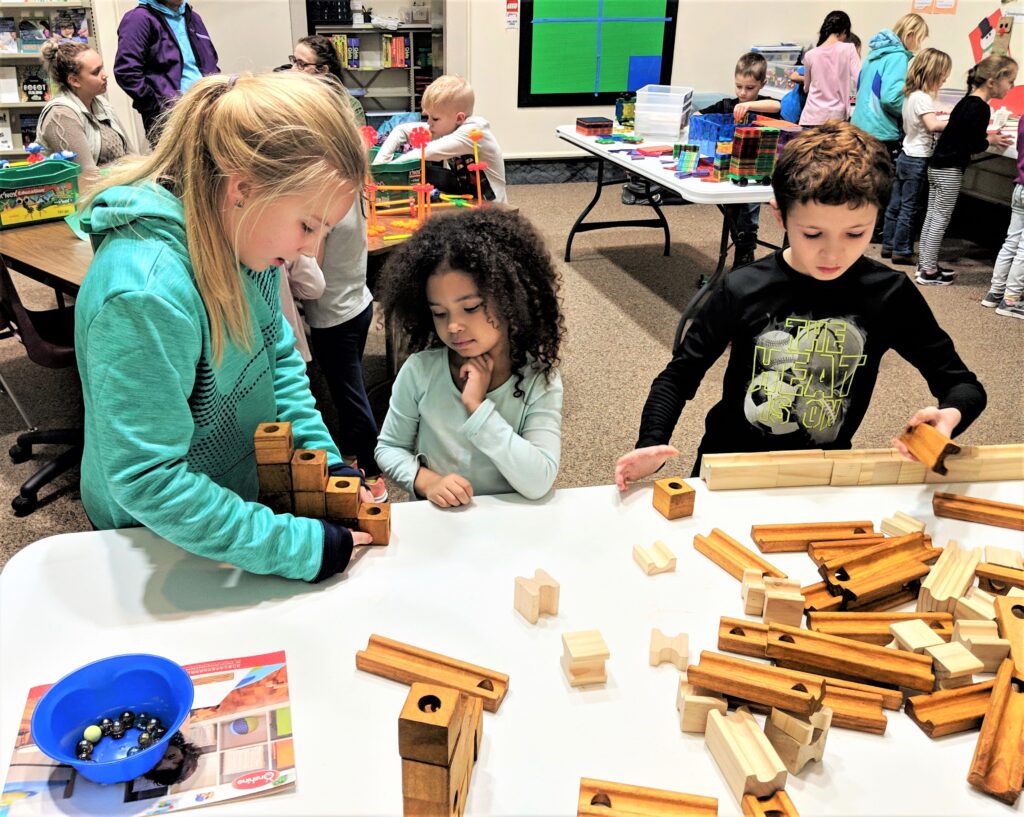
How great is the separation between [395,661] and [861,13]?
7924 millimetres

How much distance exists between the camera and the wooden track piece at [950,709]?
3.06 feet

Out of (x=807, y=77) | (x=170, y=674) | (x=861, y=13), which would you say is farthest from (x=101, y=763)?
(x=861, y=13)

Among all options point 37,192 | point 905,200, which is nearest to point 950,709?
point 37,192

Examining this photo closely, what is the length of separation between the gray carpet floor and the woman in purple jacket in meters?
1.18

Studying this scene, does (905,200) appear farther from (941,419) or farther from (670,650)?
(670,650)

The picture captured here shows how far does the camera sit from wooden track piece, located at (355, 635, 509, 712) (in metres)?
0.95

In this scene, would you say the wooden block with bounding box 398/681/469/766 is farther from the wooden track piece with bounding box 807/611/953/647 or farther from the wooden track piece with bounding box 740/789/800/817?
the wooden track piece with bounding box 807/611/953/647

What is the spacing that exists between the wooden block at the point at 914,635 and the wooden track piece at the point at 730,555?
16cm

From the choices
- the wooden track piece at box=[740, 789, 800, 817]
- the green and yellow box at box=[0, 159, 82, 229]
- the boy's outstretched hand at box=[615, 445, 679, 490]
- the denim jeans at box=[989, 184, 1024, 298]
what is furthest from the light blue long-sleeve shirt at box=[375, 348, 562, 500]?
the denim jeans at box=[989, 184, 1024, 298]

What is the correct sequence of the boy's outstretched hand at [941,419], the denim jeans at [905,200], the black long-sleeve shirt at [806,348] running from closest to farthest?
the boy's outstretched hand at [941,419]
the black long-sleeve shirt at [806,348]
the denim jeans at [905,200]

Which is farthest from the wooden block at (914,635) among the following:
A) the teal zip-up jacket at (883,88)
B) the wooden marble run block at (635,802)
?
the teal zip-up jacket at (883,88)

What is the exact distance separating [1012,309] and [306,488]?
174 inches

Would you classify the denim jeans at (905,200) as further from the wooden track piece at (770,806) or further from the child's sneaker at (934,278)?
the wooden track piece at (770,806)

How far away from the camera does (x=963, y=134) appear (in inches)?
181
